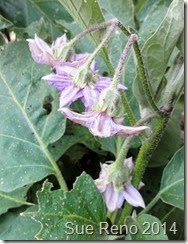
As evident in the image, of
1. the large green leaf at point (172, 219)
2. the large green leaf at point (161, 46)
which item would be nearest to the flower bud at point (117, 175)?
the large green leaf at point (161, 46)

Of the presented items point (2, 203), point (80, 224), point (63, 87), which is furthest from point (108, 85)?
point (2, 203)

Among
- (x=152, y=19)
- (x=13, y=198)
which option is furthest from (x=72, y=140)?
(x=152, y=19)

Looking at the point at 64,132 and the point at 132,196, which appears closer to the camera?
the point at 132,196

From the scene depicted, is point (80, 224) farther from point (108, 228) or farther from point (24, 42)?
point (24, 42)

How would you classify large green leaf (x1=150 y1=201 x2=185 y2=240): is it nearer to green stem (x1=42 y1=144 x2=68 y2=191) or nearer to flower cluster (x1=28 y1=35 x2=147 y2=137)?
green stem (x1=42 y1=144 x2=68 y2=191)

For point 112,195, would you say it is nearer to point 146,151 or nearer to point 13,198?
point 146,151

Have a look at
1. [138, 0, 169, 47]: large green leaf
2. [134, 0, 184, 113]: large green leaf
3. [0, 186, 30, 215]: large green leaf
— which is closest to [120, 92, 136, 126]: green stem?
[134, 0, 184, 113]: large green leaf

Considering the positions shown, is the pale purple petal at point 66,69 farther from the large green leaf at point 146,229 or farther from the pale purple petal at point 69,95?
the large green leaf at point 146,229
